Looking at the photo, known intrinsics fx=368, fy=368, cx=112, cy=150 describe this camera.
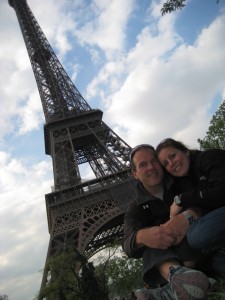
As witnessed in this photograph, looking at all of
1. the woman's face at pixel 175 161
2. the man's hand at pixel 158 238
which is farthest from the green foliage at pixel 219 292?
the woman's face at pixel 175 161

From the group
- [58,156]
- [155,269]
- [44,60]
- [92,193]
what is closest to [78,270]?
[92,193]

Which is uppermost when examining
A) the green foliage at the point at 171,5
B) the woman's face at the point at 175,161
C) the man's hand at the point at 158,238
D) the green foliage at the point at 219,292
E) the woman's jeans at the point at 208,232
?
the green foliage at the point at 171,5

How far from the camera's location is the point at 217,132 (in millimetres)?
26219

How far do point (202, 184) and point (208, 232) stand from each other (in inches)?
19.9

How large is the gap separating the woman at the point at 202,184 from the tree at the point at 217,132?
22.8 m

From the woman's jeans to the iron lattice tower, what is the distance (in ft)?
Result: 72.9

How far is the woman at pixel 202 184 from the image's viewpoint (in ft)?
10.1

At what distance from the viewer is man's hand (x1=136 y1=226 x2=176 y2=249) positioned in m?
3.29

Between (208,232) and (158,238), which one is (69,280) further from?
(208,232)

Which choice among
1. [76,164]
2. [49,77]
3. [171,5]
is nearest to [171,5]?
[171,5]

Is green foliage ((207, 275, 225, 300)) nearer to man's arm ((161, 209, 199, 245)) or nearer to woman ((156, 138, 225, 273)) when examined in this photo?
woman ((156, 138, 225, 273))

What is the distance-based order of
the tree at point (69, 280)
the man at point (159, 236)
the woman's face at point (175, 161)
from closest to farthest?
the man at point (159, 236) → the woman's face at point (175, 161) → the tree at point (69, 280)

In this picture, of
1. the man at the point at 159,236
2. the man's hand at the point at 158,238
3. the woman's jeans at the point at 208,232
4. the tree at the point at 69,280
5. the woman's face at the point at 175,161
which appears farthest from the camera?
the tree at the point at 69,280

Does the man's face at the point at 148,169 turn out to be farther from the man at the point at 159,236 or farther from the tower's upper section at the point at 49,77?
the tower's upper section at the point at 49,77
